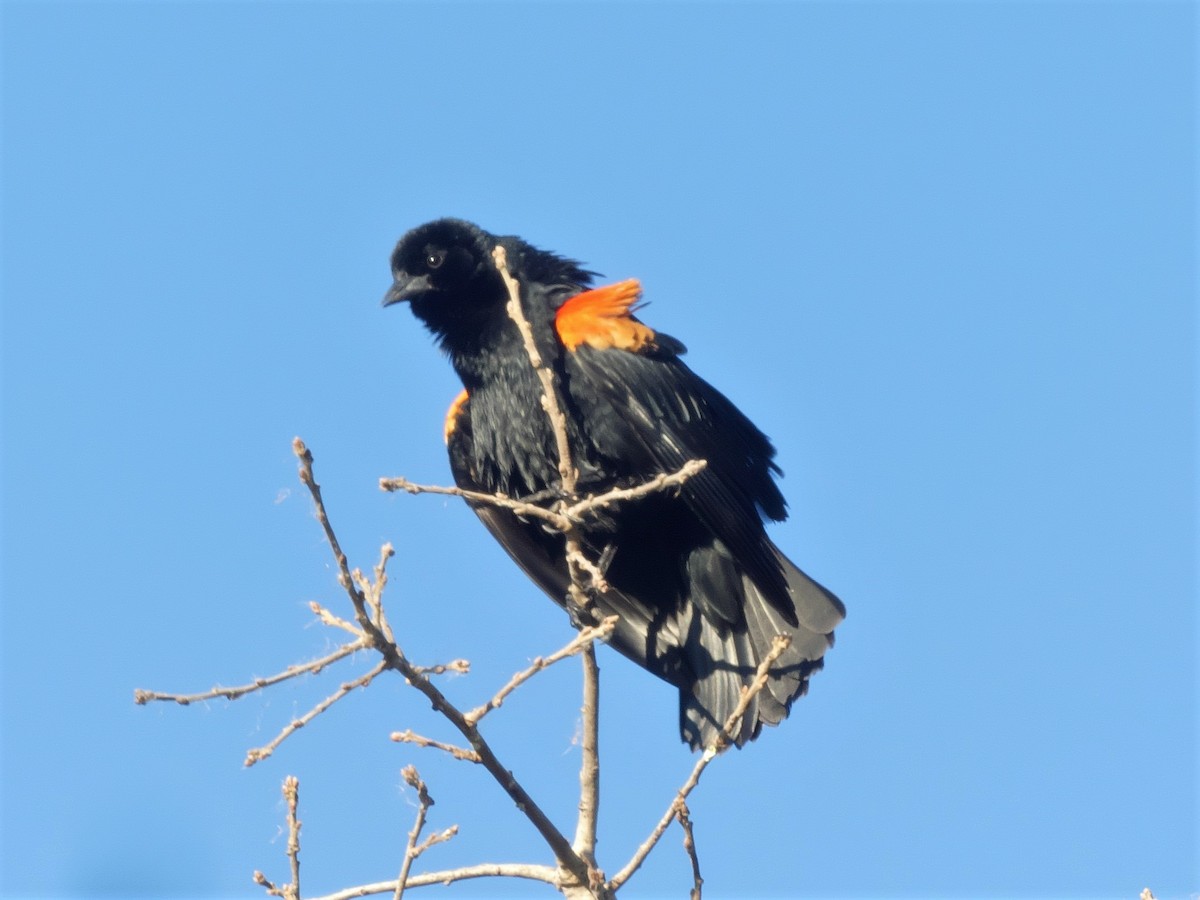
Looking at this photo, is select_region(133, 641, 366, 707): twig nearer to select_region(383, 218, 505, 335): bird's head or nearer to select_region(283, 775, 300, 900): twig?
select_region(283, 775, 300, 900): twig

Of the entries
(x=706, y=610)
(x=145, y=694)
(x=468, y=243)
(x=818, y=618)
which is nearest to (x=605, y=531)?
(x=706, y=610)

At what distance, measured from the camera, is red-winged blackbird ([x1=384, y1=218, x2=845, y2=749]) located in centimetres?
504

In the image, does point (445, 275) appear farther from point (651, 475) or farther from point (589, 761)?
point (589, 761)

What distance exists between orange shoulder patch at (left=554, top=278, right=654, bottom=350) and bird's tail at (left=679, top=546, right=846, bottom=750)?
3.18ft

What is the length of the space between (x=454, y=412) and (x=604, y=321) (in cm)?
87

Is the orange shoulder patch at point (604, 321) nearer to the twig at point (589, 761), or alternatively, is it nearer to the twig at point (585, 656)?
the twig at point (585, 656)

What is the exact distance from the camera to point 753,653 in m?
5.19

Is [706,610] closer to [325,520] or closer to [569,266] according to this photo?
[569,266]

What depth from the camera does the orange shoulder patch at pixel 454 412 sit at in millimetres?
5664

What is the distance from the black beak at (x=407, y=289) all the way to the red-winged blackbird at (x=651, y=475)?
0.44ft

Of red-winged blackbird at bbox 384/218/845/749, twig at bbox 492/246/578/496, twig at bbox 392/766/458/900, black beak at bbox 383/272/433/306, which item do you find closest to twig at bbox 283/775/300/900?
twig at bbox 392/766/458/900

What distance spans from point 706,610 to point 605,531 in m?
0.50

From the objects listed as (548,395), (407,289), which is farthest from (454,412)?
(548,395)

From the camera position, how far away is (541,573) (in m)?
5.68
